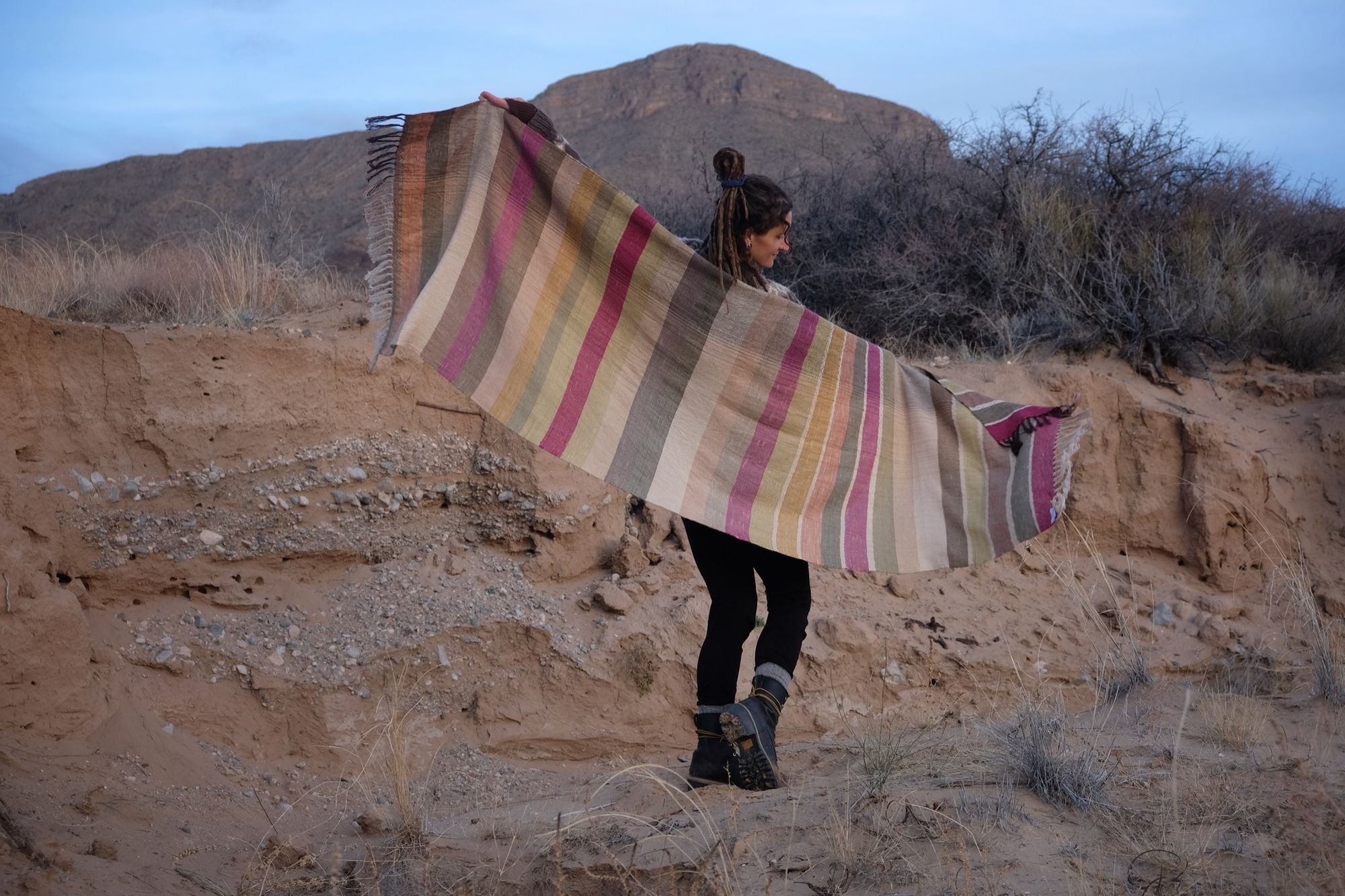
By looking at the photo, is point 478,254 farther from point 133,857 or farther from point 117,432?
point 117,432

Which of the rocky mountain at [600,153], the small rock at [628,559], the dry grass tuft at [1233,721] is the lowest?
the dry grass tuft at [1233,721]

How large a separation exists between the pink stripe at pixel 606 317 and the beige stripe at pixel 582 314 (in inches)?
0.5

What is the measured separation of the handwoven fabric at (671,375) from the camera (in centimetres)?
316

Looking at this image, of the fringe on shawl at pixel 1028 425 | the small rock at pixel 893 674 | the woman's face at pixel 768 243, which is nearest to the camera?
the woman's face at pixel 768 243

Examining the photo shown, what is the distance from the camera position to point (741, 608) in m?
3.26

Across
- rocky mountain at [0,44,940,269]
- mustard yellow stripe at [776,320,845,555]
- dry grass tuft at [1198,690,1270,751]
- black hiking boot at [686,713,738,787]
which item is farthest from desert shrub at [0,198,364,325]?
dry grass tuft at [1198,690,1270,751]

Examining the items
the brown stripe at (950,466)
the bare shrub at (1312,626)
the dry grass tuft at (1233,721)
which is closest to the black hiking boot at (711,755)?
the brown stripe at (950,466)

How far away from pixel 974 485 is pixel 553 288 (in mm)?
1569

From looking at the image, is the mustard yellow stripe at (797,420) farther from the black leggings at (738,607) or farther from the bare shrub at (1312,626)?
the bare shrub at (1312,626)

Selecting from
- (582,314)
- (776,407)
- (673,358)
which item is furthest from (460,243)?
(776,407)

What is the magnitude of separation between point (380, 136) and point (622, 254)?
2.75 ft

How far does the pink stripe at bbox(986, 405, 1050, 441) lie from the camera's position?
3.56 meters

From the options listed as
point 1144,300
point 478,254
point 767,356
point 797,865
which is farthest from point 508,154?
point 1144,300

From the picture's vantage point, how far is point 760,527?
3225 mm
